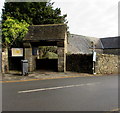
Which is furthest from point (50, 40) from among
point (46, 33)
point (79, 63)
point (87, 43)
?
point (87, 43)

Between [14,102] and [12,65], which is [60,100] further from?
[12,65]

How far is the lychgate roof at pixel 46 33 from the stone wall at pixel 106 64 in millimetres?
4769

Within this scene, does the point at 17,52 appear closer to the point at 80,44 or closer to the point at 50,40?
the point at 50,40

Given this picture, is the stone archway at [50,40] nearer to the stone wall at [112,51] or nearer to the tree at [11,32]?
the tree at [11,32]

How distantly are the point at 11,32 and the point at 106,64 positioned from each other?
12158 mm

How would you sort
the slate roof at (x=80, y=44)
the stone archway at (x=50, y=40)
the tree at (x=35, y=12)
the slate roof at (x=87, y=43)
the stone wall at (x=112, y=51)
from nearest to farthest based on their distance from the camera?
1. the stone archway at (x=50, y=40)
2. the tree at (x=35, y=12)
3. the slate roof at (x=80, y=44)
4. the slate roof at (x=87, y=43)
5. the stone wall at (x=112, y=51)

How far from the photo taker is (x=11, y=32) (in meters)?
→ 17.1

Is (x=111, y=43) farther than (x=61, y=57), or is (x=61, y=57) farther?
(x=111, y=43)

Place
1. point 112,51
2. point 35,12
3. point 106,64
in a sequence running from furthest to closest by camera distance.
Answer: point 112,51, point 35,12, point 106,64

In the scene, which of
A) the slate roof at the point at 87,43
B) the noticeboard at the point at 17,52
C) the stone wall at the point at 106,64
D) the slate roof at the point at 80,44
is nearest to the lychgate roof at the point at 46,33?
the noticeboard at the point at 17,52

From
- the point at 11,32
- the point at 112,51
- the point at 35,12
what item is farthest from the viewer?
the point at 112,51

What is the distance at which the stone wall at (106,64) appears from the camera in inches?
580

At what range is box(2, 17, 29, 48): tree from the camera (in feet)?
55.7

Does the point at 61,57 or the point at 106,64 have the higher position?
the point at 61,57
